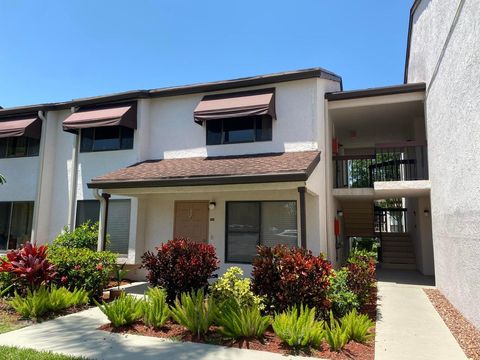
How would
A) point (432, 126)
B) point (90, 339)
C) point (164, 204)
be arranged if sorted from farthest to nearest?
point (164, 204)
point (432, 126)
point (90, 339)

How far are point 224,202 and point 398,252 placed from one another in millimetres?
11076

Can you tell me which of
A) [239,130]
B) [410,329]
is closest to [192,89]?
[239,130]

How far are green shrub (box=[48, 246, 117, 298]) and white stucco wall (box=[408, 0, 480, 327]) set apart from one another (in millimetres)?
8541

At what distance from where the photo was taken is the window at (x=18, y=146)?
Result: 15.4 metres

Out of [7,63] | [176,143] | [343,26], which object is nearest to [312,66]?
[343,26]

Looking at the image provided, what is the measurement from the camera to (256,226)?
38.0 ft

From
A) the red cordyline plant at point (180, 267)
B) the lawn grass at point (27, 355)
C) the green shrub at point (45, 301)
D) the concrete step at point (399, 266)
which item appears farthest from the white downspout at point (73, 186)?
the concrete step at point (399, 266)

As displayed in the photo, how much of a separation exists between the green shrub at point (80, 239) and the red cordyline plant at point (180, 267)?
5635mm

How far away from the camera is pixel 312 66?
468 inches

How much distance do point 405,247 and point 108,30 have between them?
17649mm

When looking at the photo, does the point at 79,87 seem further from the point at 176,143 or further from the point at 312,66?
the point at 312,66

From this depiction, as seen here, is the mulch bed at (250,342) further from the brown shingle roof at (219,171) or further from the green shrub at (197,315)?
the brown shingle roof at (219,171)

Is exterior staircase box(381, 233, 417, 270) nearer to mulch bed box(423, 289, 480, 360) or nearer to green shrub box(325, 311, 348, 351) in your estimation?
mulch bed box(423, 289, 480, 360)

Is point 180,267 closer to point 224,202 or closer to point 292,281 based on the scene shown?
point 292,281
